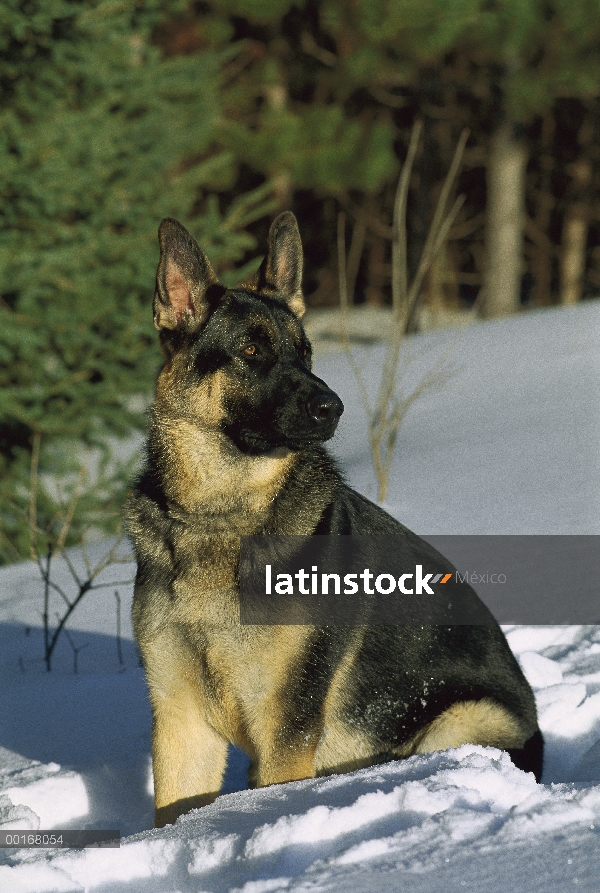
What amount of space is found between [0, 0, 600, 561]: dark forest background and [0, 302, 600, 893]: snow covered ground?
3.74ft

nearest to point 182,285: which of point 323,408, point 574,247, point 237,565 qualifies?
point 323,408

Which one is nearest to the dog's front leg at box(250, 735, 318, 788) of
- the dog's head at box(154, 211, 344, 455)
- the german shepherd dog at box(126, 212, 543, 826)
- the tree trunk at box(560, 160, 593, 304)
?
the german shepherd dog at box(126, 212, 543, 826)

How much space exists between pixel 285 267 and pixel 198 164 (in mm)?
6621

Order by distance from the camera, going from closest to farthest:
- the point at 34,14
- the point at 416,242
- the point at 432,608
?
the point at 432,608, the point at 34,14, the point at 416,242

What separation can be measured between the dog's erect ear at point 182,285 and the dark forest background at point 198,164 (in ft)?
7.01

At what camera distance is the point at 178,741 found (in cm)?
311

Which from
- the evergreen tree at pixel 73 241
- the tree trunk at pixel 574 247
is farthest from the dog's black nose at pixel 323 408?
the tree trunk at pixel 574 247

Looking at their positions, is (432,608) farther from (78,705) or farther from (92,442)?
(92,442)

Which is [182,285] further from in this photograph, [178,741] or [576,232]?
[576,232]

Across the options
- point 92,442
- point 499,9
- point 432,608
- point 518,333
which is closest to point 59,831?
point 432,608

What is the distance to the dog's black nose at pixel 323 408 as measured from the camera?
3102 mm

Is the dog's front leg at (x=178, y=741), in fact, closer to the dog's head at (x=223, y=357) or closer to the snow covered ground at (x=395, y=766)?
the snow covered ground at (x=395, y=766)

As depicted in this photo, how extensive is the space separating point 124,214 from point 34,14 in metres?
1.81

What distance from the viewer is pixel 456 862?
2.18 meters
